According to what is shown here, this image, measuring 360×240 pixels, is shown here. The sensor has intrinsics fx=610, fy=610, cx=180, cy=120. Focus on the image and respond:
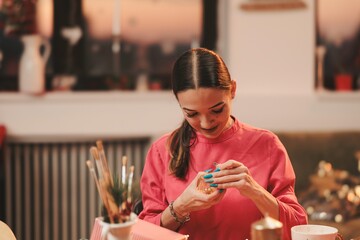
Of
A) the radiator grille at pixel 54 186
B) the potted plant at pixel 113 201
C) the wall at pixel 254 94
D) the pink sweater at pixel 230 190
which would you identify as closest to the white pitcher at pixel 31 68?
the wall at pixel 254 94

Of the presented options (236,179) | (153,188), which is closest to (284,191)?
(236,179)

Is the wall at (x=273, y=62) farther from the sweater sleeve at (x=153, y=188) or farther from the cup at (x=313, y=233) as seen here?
the cup at (x=313, y=233)

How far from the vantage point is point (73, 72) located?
154 inches

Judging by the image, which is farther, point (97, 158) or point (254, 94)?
point (254, 94)

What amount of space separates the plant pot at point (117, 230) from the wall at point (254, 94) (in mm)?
2399

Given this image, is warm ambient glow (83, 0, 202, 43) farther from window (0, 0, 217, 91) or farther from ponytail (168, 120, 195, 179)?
ponytail (168, 120, 195, 179)

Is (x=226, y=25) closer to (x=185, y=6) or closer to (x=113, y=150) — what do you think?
(x=185, y=6)

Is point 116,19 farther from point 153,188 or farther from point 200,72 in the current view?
point 200,72

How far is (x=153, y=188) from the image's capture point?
191cm

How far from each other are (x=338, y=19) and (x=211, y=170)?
8.63 ft

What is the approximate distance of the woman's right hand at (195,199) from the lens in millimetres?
1615

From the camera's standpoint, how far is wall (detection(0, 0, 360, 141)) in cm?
374

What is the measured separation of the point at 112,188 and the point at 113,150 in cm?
248

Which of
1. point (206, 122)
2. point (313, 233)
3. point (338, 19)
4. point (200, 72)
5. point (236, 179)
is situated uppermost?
point (338, 19)
